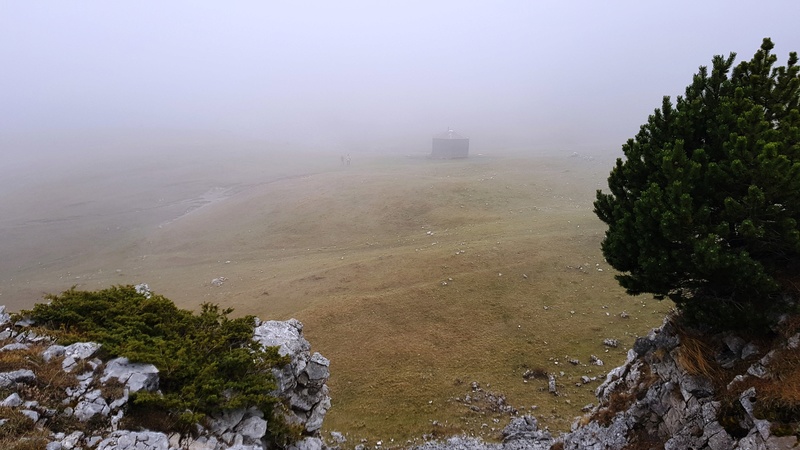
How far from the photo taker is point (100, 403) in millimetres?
10023

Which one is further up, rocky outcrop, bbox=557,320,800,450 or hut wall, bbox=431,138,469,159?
hut wall, bbox=431,138,469,159

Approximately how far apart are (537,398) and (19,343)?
22303 mm

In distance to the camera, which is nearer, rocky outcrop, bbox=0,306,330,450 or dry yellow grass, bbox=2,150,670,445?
rocky outcrop, bbox=0,306,330,450

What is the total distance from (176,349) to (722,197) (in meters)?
16.9

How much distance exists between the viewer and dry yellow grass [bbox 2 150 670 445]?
2448cm

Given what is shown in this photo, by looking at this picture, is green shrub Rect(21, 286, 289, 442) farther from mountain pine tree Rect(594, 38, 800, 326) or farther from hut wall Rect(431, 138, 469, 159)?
hut wall Rect(431, 138, 469, 159)

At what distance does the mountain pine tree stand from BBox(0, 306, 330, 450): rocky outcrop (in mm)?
12571

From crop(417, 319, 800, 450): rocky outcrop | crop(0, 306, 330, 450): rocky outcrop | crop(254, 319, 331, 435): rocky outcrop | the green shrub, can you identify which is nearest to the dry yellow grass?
crop(417, 319, 800, 450): rocky outcrop

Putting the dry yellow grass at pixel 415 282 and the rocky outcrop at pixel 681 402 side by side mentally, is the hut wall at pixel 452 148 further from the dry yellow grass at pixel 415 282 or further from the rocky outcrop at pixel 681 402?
the rocky outcrop at pixel 681 402

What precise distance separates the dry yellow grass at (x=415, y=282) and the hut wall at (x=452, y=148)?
39.5 meters

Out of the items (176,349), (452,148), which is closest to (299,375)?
(176,349)

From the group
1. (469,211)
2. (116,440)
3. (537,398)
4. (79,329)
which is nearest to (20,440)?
(116,440)

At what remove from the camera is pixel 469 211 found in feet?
188

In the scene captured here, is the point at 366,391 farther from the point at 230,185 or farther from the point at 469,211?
the point at 230,185
